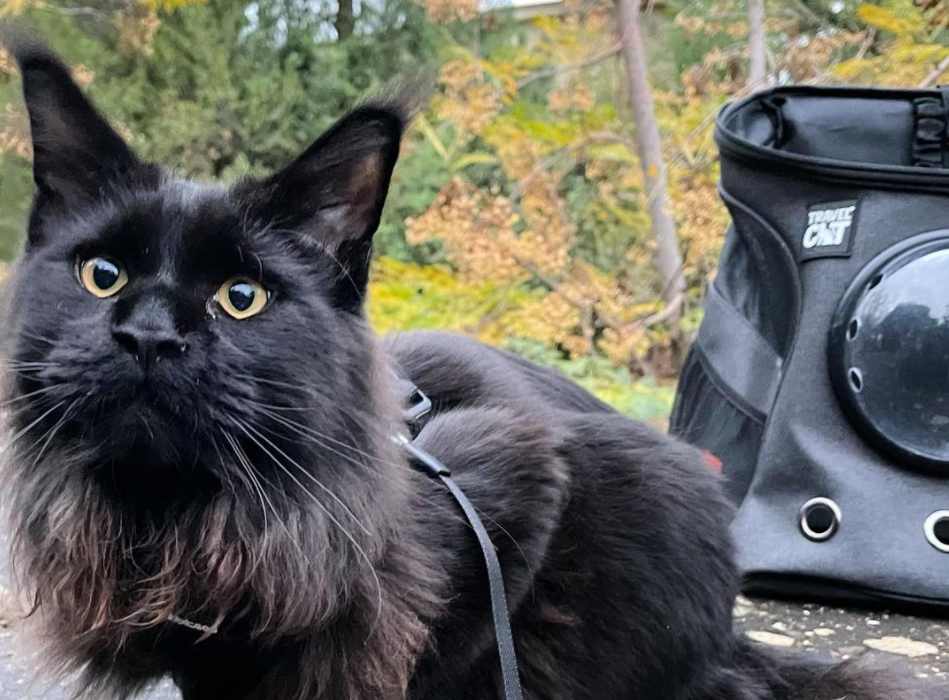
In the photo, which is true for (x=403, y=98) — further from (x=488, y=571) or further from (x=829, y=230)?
(x=829, y=230)

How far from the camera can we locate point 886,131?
2.16 meters

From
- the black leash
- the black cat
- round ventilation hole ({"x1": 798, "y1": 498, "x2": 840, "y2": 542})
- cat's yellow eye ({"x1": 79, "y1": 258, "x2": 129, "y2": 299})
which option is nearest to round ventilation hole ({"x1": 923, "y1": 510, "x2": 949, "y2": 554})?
round ventilation hole ({"x1": 798, "y1": 498, "x2": 840, "y2": 542})

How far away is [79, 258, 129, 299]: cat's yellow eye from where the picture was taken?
1.06m

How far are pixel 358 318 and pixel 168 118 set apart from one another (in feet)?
11.4

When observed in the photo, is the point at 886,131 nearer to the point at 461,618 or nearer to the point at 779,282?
the point at 779,282

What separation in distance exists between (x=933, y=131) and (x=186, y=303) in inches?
69.4

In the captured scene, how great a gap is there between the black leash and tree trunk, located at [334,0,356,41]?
3874 millimetres

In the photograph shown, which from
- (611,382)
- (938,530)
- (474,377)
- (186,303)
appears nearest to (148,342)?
(186,303)

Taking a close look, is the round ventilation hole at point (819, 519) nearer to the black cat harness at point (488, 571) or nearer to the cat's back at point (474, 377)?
the cat's back at point (474, 377)

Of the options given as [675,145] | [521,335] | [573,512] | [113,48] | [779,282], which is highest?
[113,48]

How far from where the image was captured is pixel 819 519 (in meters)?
1.89

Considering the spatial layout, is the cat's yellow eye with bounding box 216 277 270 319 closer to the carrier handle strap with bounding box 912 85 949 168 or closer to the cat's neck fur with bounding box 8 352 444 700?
the cat's neck fur with bounding box 8 352 444 700

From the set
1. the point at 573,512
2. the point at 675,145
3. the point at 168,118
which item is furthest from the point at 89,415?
the point at 168,118

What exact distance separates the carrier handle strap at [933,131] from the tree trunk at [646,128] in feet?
4.07
